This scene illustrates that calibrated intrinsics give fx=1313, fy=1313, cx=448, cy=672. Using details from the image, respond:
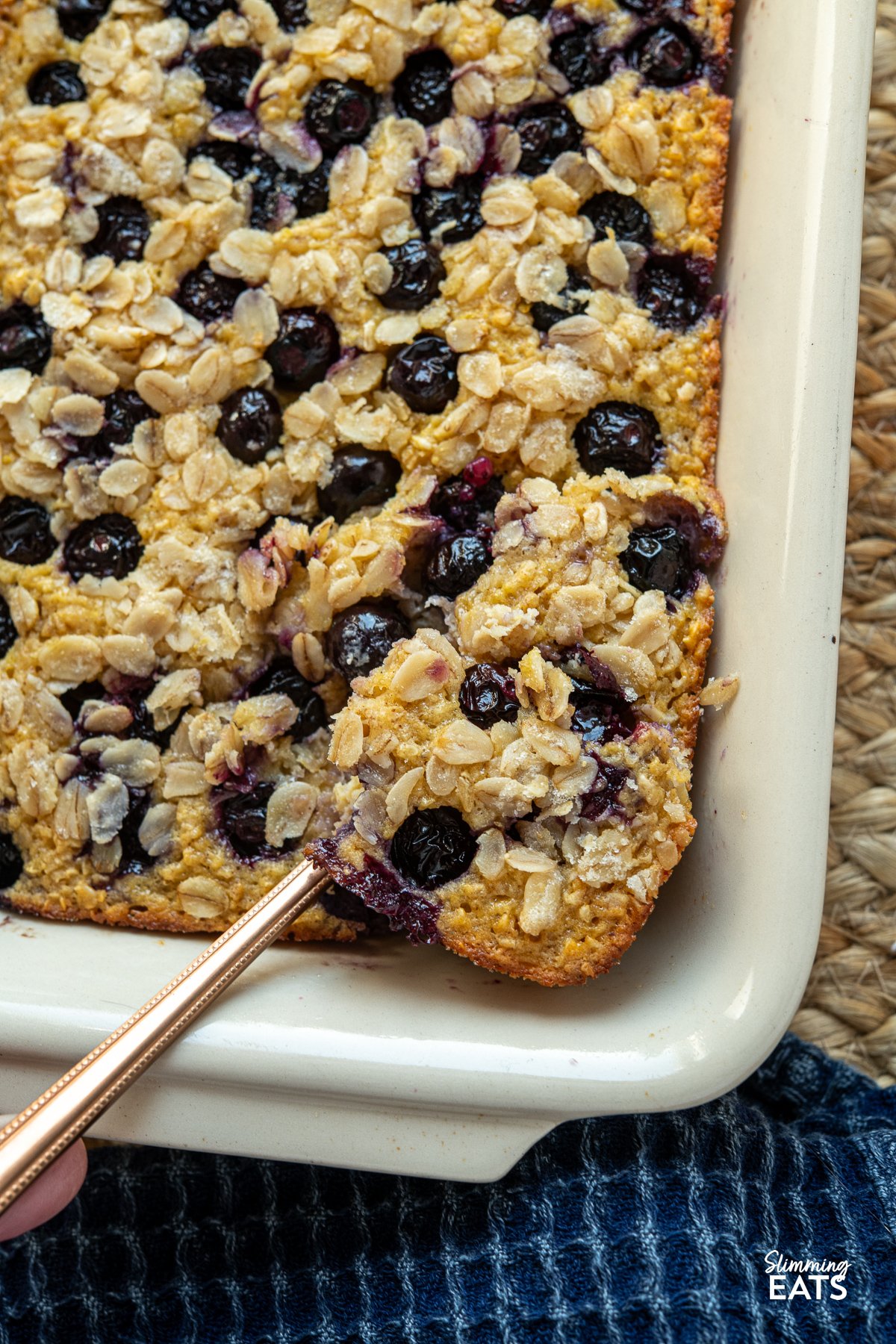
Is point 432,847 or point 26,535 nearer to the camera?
point 432,847

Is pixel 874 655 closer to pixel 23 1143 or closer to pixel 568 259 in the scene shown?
pixel 568 259

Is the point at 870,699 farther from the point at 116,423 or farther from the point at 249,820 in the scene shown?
the point at 116,423

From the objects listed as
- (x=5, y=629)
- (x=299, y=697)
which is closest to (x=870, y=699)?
(x=299, y=697)

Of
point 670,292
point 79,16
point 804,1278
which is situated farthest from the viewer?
point 79,16

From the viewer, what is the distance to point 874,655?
1.72m

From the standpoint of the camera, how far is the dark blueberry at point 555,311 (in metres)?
1.40

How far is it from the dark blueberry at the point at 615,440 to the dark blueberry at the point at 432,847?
0.40m

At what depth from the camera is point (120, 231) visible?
1483 mm

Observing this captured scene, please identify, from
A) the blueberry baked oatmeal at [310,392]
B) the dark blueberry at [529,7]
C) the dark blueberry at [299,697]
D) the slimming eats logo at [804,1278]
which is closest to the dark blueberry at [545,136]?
the blueberry baked oatmeal at [310,392]

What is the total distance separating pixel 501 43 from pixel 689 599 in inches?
25.8

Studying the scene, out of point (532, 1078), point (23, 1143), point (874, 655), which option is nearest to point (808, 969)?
point (532, 1078)

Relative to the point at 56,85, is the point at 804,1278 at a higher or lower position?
lower

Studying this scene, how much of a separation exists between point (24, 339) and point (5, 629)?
32 cm

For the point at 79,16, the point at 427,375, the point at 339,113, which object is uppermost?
the point at 79,16
